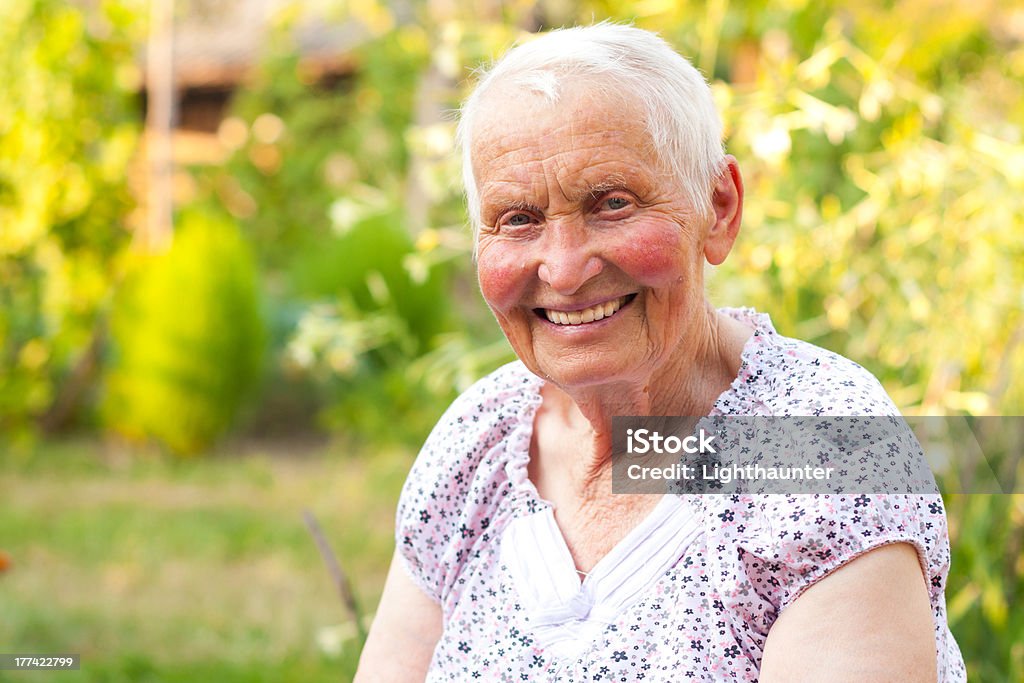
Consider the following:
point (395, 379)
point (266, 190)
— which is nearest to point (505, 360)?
point (395, 379)

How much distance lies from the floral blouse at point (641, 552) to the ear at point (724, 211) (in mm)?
149

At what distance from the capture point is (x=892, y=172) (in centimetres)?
305

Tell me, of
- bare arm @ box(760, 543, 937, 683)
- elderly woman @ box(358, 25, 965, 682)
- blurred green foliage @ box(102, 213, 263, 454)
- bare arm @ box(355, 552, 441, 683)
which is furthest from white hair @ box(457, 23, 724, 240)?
blurred green foliage @ box(102, 213, 263, 454)

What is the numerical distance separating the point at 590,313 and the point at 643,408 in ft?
0.63

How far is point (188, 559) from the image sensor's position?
488 cm

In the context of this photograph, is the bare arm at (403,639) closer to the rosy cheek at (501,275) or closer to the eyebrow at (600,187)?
the rosy cheek at (501,275)

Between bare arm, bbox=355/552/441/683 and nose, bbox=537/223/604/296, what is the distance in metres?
0.61

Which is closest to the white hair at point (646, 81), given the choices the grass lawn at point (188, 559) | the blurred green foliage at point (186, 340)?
the grass lawn at point (188, 559)

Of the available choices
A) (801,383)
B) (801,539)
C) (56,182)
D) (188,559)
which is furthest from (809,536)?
(56,182)

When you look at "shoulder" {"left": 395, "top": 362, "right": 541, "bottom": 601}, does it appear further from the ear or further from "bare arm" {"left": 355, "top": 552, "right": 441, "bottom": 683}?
the ear

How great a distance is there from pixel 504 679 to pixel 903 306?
6.46 ft

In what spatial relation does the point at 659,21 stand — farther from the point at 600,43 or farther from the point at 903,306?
the point at 600,43

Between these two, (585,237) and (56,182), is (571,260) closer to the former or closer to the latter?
(585,237)

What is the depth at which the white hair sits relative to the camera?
1.40m
